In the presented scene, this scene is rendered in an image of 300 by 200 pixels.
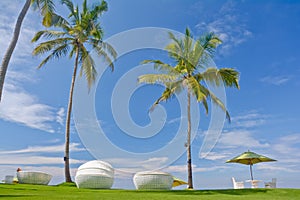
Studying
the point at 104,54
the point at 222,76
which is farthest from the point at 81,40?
the point at 222,76

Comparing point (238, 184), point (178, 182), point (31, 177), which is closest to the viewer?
point (31, 177)

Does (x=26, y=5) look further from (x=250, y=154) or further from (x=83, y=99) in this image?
(x=250, y=154)

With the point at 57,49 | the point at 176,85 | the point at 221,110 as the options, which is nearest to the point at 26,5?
the point at 57,49

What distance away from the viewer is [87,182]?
13445 mm

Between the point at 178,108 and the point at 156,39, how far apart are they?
14.9ft

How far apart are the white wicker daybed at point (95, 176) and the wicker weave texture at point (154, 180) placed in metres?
1.31

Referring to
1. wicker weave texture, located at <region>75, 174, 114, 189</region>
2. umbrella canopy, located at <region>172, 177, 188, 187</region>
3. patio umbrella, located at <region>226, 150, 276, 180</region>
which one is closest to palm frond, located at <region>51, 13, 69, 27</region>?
wicker weave texture, located at <region>75, 174, 114, 189</region>

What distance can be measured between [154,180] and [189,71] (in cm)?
874

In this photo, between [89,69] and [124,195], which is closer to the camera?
[124,195]

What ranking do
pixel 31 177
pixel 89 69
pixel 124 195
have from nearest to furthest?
pixel 124 195
pixel 31 177
pixel 89 69

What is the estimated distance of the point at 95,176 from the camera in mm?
13398

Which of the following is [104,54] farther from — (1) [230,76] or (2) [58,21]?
(1) [230,76]

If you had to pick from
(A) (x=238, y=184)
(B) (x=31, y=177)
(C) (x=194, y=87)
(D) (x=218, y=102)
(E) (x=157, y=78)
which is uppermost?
(E) (x=157, y=78)

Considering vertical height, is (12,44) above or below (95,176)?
above
